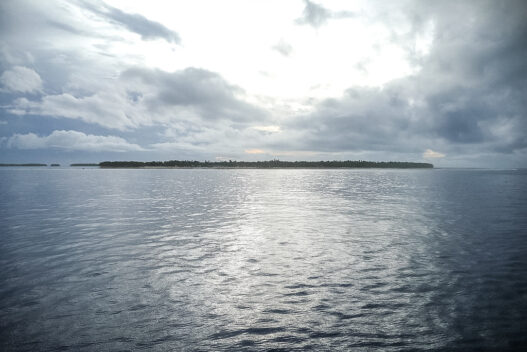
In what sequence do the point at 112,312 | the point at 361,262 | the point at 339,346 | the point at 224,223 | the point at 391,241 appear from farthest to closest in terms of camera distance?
the point at 224,223, the point at 391,241, the point at 361,262, the point at 112,312, the point at 339,346

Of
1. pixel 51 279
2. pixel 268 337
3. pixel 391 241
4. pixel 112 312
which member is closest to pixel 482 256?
pixel 391 241

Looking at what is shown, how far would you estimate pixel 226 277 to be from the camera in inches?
656

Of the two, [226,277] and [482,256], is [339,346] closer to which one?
[226,277]

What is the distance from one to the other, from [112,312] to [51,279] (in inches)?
251

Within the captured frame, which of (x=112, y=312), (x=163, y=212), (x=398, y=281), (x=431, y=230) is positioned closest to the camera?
(x=112, y=312)

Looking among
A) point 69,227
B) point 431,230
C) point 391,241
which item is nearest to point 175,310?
point 391,241

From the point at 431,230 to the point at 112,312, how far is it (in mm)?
28269

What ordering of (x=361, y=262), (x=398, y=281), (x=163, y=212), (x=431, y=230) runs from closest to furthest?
(x=398, y=281) → (x=361, y=262) → (x=431, y=230) → (x=163, y=212)

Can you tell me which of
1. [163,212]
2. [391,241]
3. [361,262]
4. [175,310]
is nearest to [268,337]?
[175,310]

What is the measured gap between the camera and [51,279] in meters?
16.3

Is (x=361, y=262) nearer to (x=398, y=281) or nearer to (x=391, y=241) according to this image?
(x=398, y=281)

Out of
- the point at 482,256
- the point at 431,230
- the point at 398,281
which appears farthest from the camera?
the point at 431,230

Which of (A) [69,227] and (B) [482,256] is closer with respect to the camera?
(B) [482,256]

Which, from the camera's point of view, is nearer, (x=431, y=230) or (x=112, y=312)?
(x=112, y=312)
